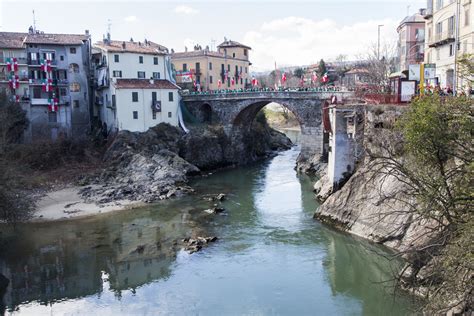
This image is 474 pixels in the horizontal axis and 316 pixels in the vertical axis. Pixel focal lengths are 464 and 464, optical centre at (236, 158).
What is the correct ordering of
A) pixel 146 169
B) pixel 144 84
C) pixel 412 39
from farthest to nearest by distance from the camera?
pixel 412 39, pixel 144 84, pixel 146 169

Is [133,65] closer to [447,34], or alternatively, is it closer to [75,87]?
[75,87]

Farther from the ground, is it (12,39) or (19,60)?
(12,39)

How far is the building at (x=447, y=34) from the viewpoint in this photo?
34.9 metres

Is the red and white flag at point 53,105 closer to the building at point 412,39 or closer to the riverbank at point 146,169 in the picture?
the riverbank at point 146,169

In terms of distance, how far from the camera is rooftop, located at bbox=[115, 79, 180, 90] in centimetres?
4991

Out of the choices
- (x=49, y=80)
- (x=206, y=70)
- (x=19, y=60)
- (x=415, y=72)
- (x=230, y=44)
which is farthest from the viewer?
(x=230, y=44)

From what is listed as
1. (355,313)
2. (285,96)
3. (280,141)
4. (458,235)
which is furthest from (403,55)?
(458,235)

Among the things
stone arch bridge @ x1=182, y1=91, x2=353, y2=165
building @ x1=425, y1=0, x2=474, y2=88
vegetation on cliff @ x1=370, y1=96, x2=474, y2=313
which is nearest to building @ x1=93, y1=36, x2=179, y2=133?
stone arch bridge @ x1=182, y1=91, x2=353, y2=165

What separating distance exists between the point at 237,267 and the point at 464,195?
533 inches

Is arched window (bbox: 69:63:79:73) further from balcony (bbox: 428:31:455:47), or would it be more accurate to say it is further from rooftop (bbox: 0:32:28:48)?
balcony (bbox: 428:31:455:47)

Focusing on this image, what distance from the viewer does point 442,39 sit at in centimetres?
3875

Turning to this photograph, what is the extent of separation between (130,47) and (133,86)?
5495 mm

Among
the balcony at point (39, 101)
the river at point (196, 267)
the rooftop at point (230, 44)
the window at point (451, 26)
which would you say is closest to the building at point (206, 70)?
the rooftop at point (230, 44)

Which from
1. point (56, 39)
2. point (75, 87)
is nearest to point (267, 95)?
point (75, 87)
